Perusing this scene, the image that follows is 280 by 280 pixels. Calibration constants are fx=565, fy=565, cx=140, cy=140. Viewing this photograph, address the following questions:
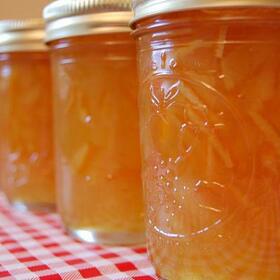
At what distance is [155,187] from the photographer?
2.39 ft

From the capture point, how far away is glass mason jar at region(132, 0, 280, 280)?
2.06ft

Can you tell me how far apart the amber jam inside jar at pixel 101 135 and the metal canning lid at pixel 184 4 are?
0.60 feet

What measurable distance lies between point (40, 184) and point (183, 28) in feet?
2.05

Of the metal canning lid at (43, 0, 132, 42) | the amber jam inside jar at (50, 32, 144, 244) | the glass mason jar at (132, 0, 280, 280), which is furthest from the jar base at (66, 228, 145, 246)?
the metal canning lid at (43, 0, 132, 42)

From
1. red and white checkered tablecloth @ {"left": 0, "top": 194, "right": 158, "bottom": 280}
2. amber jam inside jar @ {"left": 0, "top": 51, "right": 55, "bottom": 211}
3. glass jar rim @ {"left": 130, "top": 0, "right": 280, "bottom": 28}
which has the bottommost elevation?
red and white checkered tablecloth @ {"left": 0, "top": 194, "right": 158, "bottom": 280}

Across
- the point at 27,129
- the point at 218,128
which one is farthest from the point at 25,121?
the point at 218,128

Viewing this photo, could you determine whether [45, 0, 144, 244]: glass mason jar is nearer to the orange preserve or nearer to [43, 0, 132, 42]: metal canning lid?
[43, 0, 132, 42]: metal canning lid

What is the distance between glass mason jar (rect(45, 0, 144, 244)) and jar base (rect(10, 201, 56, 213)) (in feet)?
0.76

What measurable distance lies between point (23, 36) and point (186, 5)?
534 mm

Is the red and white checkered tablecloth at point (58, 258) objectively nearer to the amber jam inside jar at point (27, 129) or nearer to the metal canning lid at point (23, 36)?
the amber jam inside jar at point (27, 129)

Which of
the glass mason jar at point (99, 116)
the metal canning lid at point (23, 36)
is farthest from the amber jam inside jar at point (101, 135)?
the metal canning lid at point (23, 36)

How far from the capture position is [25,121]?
3.79 ft

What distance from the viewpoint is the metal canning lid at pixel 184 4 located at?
23.9 inches

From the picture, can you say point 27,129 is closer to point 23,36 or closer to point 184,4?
point 23,36
